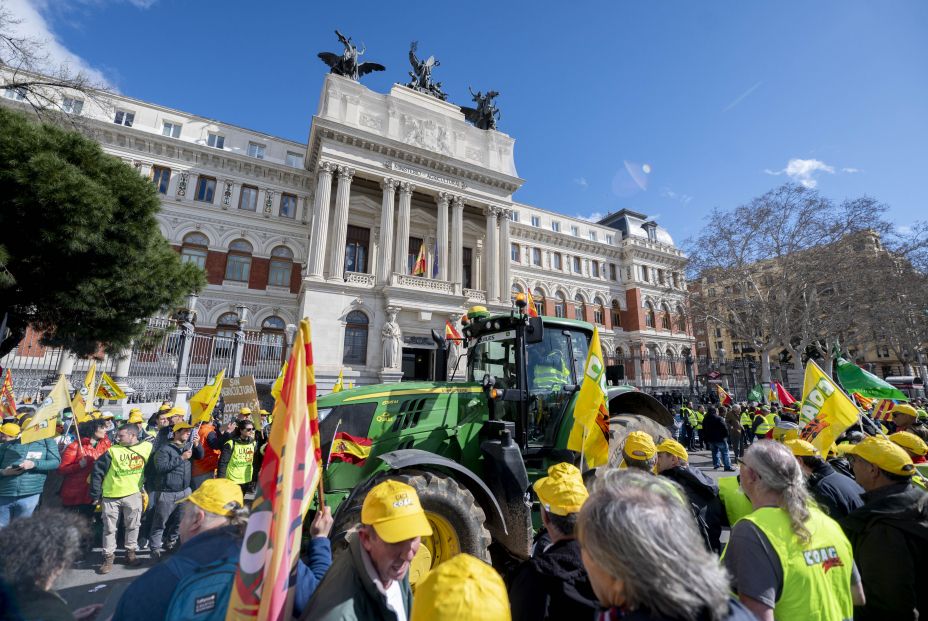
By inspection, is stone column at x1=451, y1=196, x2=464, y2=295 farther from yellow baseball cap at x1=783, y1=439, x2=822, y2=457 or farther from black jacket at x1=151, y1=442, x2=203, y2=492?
yellow baseball cap at x1=783, y1=439, x2=822, y2=457

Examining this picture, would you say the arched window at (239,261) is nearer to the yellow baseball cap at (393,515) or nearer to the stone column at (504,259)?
the stone column at (504,259)

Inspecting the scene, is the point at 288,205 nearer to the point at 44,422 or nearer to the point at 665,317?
the point at 44,422

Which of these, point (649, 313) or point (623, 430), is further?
point (649, 313)

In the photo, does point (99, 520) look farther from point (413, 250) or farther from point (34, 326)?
point (413, 250)

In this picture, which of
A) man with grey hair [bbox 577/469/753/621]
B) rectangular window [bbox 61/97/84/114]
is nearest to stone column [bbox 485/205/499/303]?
rectangular window [bbox 61/97/84/114]

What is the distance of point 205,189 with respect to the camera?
22.4 m

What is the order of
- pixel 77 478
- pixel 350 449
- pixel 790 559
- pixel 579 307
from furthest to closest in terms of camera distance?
pixel 579 307 < pixel 77 478 < pixel 350 449 < pixel 790 559

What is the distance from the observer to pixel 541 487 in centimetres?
223

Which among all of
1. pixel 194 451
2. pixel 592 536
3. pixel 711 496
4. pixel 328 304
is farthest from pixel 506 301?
pixel 592 536

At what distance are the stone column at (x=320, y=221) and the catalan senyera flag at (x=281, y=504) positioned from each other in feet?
61.1

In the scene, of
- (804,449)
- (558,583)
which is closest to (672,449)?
(804,449)

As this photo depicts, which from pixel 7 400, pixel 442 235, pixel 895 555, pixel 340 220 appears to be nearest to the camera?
pixel 895 555

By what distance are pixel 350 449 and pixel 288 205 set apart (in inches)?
929

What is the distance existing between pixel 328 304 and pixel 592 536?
19.5 metres
